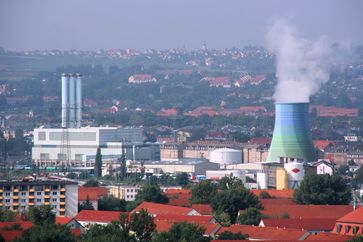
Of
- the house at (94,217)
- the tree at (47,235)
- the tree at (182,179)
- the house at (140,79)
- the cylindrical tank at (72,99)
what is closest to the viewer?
the tree at (47,235)

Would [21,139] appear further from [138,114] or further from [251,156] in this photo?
[138,114]

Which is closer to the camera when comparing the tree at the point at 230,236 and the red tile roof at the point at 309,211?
the tree at the point at 230,236

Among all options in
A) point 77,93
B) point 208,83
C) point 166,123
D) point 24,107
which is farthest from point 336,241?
point 208,83

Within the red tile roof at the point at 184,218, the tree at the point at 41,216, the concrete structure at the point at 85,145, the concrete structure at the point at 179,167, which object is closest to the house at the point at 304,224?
the red tile roof at the point at 184,218

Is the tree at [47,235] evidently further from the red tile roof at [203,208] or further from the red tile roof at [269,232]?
the red tile roof at [203,208]

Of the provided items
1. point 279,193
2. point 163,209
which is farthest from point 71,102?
point 163,209

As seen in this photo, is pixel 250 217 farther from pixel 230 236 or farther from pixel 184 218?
pixel 230 236
